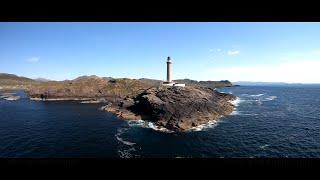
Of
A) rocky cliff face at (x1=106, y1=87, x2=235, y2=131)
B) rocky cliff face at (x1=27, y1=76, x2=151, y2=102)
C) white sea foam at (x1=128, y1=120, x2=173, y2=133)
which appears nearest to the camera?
white sea foam at (x1=128, y1=120, x2=173, y2=133)

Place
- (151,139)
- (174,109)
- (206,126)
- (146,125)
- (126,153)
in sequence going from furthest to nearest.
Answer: (174,109)
(146,125)
(206,126)
(151,139)
(126,153)

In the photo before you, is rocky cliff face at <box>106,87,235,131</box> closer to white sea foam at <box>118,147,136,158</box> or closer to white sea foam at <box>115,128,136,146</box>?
white sea foam at <box>115,128,136,146</box>

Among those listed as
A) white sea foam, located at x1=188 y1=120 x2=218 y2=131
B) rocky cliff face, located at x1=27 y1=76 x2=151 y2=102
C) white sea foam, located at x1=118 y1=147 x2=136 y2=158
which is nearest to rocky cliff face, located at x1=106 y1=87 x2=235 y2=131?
white sea foam, located at x1=188 y1=120 x2=218 y2=131

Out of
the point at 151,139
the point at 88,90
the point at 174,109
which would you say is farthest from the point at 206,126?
the point at 88,90

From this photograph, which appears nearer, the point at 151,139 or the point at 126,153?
the point at 126,153

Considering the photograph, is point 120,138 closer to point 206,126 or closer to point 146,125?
point 146,125

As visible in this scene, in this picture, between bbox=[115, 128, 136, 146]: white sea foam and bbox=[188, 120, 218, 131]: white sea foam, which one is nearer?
bbox=[115, 128, 136, 146]: white sea foam

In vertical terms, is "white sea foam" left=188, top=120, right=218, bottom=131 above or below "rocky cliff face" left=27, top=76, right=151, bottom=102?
below
